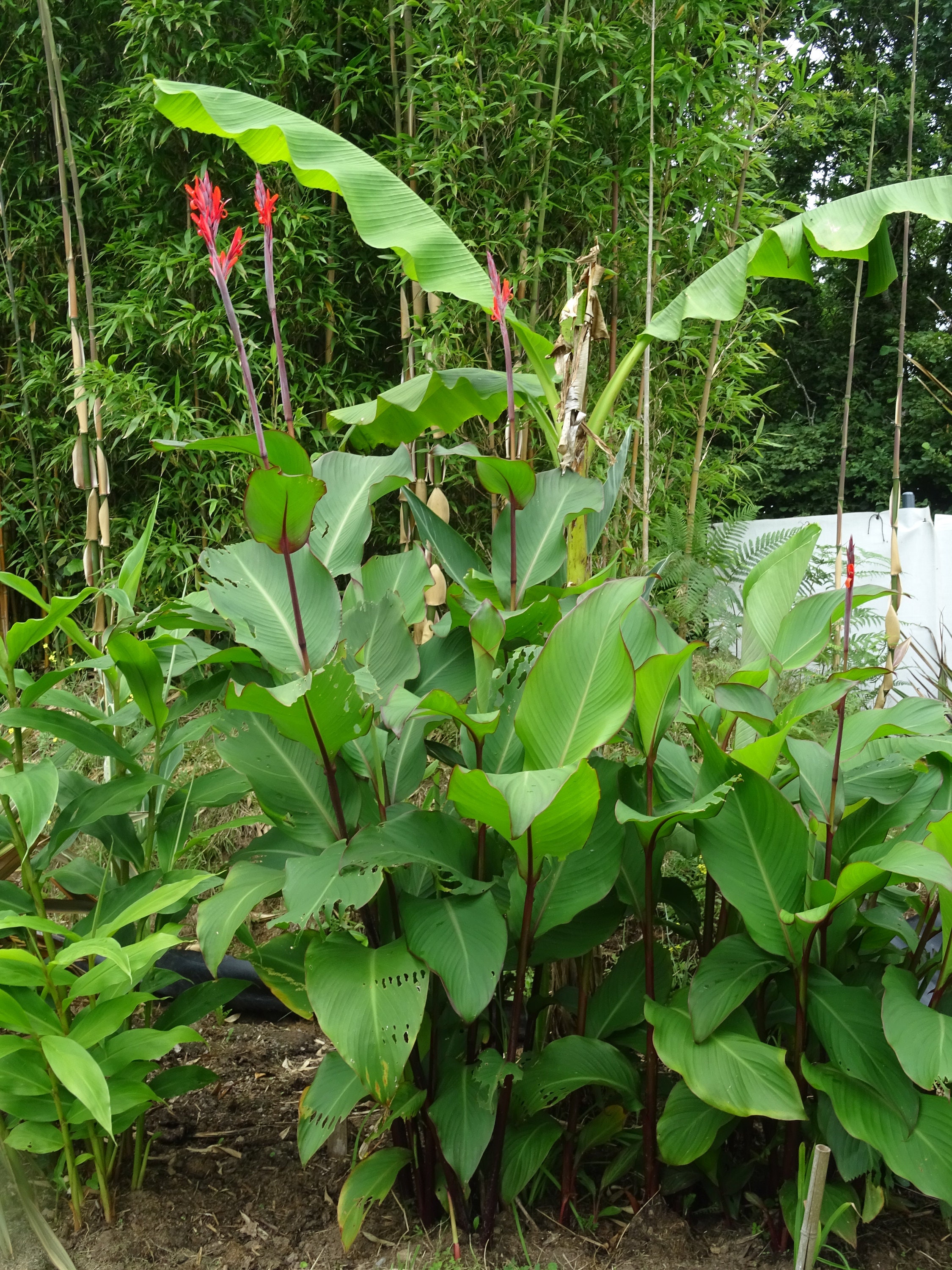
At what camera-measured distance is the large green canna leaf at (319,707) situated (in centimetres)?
100

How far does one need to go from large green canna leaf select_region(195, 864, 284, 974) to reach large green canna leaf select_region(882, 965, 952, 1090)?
0.68 metres

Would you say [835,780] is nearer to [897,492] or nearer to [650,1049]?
[650,1049]

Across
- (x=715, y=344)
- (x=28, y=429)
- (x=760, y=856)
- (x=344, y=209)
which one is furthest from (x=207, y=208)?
(x=28, y=429)

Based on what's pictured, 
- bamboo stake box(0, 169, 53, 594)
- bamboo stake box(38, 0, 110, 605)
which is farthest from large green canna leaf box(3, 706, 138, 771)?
bamboo stake box(0, 169, 53, 594)

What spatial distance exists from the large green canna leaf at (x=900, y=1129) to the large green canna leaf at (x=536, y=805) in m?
0.40

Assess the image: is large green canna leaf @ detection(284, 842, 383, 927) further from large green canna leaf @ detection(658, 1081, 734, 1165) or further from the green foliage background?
the green foliage background

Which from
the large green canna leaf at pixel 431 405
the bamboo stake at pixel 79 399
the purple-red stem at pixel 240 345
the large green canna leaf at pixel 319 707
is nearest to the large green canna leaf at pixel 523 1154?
the large green canna leaf at pixel 319 707

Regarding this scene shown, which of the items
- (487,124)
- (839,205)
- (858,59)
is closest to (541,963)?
(839,205)

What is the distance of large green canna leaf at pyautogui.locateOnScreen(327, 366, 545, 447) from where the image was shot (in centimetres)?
148

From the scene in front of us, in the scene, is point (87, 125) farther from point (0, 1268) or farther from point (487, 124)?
point (0, 1268)

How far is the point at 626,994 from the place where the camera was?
1.27 metres

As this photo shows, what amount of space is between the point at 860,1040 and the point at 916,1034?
8 cm

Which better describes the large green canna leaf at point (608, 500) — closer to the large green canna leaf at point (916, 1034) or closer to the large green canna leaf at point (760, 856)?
the large green canna leaf at point (760, 856)

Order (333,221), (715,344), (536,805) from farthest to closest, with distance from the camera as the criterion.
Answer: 1. (333,221)
2. (715,344)
3. (536,805)
